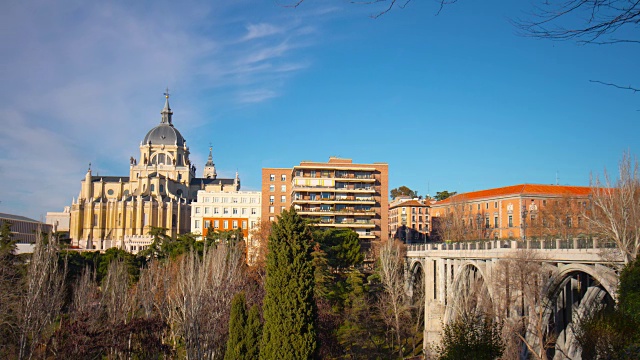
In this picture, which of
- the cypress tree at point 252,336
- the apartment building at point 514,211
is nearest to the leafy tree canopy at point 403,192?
the apartment building at point 514,211

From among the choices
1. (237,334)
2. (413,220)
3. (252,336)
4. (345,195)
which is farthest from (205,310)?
(413,220)

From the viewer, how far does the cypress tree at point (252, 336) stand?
2808cm

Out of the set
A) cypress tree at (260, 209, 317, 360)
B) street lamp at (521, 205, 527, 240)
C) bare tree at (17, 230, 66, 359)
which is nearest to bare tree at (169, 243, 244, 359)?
cypress tree at (260, 209, 317, 360)

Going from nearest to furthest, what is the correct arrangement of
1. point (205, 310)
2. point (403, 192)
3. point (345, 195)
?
point (205, 310) → point (345, 195) → point (403, 192)

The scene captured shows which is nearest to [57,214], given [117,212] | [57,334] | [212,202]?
[117,212]

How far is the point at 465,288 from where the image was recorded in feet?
126

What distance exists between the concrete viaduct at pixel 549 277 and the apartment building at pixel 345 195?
23.5 meters

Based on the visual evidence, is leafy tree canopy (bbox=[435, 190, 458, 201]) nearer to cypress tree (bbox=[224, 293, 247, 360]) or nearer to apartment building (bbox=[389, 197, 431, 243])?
apartment building (bbox=[389, 197, 431, 243])

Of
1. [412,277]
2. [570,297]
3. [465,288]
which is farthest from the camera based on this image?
[412,277]

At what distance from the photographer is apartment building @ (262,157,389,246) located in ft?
222

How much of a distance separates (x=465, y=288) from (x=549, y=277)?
10.7m

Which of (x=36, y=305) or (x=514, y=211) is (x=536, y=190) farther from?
(x=36, y=305)

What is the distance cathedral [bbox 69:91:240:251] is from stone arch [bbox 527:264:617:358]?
81017 millimetres

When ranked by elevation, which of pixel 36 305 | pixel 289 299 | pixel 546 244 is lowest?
pixel 36 305
